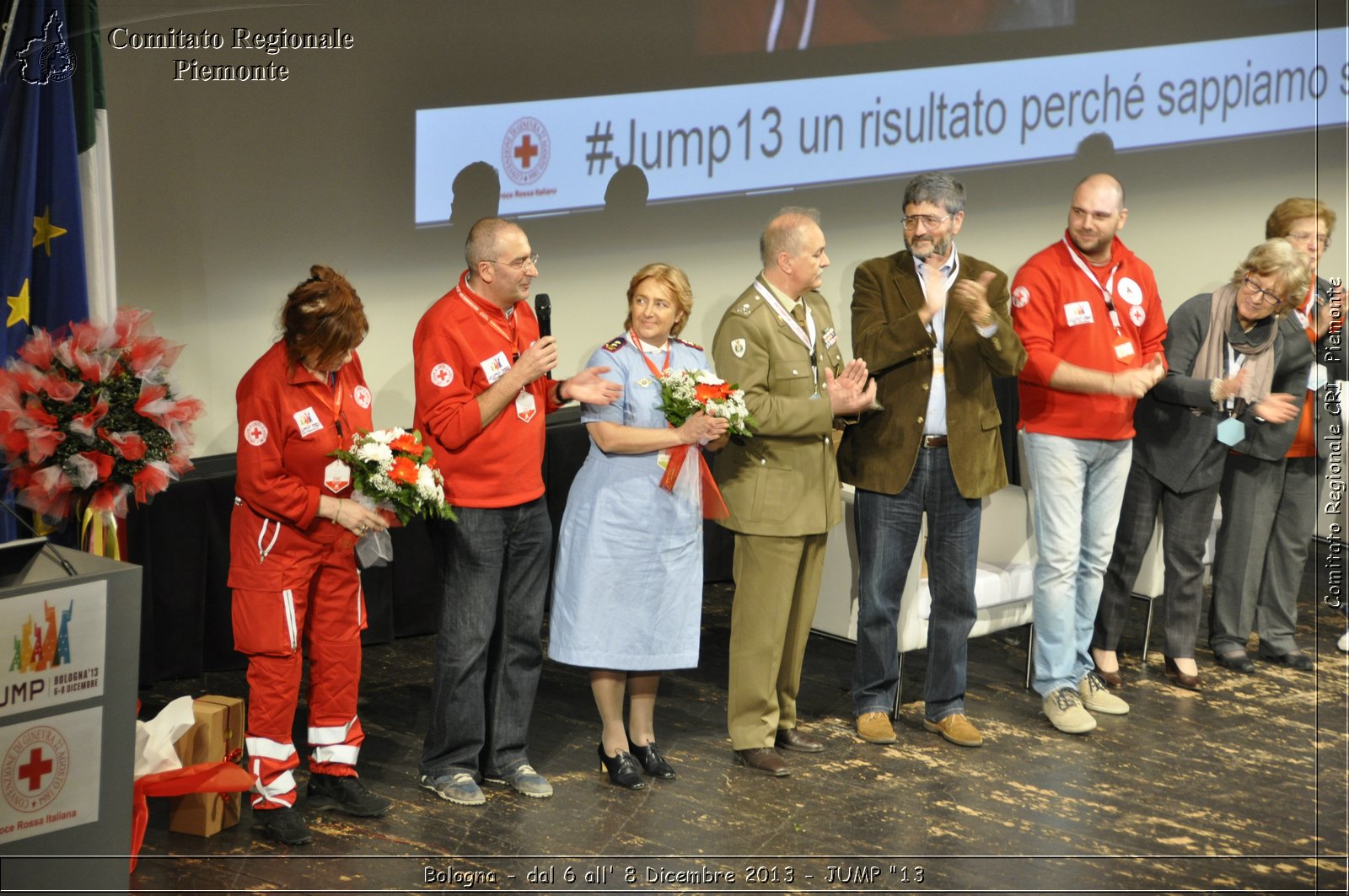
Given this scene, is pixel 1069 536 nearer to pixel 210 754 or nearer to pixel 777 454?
pixel 777 454

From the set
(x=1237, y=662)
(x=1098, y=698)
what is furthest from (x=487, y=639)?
(x=1237, y=662)

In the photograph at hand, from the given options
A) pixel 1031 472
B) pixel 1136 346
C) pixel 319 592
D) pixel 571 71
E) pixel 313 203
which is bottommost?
pixel 319 592

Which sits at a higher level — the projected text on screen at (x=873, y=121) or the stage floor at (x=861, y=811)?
the projected text on screen at (x=873, y=121)

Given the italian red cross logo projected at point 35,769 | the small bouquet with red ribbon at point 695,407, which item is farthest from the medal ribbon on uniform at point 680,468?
the italian red cross logo projected at point 35,769

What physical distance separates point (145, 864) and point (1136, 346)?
3.70 meters

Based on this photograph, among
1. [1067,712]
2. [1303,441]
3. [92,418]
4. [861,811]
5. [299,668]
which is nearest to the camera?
[92,418]

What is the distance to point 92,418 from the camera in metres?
3.86

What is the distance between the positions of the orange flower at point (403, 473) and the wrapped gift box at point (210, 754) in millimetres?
946

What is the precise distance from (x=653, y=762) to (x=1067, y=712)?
1557 mm

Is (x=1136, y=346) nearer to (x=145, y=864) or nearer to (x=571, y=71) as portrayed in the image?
(x=571, y=71)

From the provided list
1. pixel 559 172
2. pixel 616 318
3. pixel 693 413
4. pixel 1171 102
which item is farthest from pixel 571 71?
pixel 1171 102

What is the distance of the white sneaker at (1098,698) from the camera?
5.27 metres

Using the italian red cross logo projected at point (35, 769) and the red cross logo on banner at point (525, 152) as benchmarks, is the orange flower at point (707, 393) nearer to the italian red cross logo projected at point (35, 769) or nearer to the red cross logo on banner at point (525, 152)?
the italian red cross logo projected at point (35, 769)

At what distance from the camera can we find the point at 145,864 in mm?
3936
